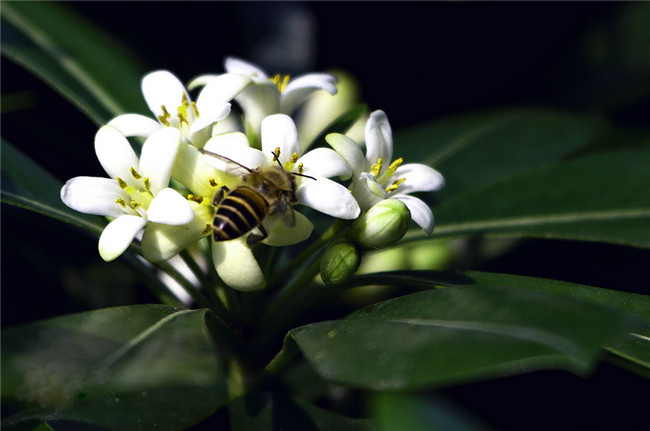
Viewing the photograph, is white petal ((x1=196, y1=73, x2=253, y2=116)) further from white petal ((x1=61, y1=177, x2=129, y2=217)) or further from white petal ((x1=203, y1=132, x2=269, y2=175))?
white petal ((x1=61, y1=177, x2=129, y2=217))

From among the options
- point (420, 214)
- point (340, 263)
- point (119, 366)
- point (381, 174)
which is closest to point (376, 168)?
point (381, 174)

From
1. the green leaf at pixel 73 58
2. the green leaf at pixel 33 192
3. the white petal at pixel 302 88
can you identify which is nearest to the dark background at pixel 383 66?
the green leaf at pixel 73 58

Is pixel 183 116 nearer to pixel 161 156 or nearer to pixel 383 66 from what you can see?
pixel 161 156

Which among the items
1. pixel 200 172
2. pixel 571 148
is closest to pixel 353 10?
pixel 571 148

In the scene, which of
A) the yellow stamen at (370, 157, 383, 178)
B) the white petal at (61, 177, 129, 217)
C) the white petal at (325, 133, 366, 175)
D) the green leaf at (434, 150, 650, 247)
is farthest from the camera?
the green leaf at (434, 150, 650, 247)

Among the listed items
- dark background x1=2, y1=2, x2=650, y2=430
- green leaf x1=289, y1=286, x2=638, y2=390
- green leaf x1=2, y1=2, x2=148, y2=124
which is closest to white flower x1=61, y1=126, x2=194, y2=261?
green leaf x1=289, y1=286, x2=638, y2=390
